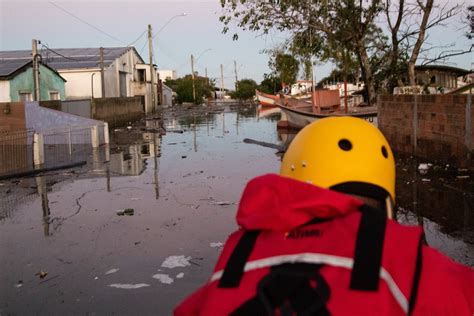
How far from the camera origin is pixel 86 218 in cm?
805

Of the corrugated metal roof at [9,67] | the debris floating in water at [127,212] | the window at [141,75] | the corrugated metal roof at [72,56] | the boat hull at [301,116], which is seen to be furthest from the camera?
the window at [141,75]

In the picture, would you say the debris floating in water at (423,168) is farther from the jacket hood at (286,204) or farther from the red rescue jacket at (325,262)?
the jacket hood at (286,204)

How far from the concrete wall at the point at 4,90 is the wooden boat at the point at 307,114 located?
14690 millimetres

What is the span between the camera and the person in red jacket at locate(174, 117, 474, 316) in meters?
1.41

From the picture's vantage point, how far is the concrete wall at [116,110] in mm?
28141

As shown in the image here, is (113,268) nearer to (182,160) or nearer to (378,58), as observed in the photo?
(182,160)

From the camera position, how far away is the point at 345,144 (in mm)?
1903

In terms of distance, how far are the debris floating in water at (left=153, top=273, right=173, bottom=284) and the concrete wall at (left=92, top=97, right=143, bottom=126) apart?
22812mm

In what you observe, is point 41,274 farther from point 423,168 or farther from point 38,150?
point 38,150

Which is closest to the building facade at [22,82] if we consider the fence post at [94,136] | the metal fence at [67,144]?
the metal fence at [67,144]

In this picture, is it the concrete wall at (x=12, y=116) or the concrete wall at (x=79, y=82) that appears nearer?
the concrete wall at (x=12, y=116)

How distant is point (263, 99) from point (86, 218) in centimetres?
5092

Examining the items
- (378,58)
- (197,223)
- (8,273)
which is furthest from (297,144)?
(378,58)

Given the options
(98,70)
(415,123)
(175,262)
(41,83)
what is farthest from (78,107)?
(175,262)
